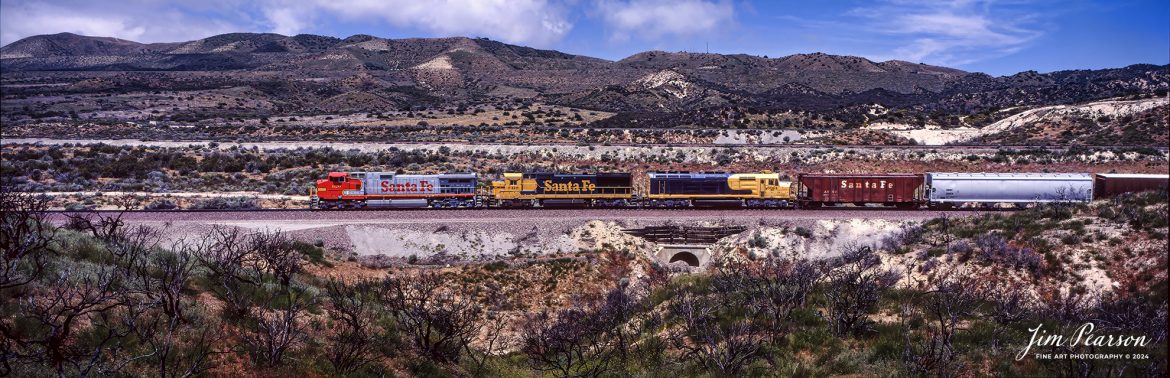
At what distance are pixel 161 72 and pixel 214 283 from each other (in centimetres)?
18667

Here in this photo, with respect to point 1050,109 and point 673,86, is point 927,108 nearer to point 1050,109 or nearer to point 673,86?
point 1050,109

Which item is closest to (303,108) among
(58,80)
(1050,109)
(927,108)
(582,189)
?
(58,80)

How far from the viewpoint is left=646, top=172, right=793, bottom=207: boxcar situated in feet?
116

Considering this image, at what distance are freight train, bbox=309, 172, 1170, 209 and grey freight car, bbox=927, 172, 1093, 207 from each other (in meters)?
0.05

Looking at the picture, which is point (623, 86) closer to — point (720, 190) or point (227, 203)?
point (720, 190)

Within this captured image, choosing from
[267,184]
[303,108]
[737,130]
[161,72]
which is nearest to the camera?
[267,184]

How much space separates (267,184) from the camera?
141ft

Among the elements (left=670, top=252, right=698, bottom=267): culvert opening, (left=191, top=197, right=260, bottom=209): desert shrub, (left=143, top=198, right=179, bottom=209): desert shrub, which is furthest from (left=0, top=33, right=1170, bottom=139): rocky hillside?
(left=143, top=198, right=179, bottom=209): desert shrub

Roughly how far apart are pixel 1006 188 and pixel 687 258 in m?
18.8

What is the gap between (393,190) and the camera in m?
35.2
